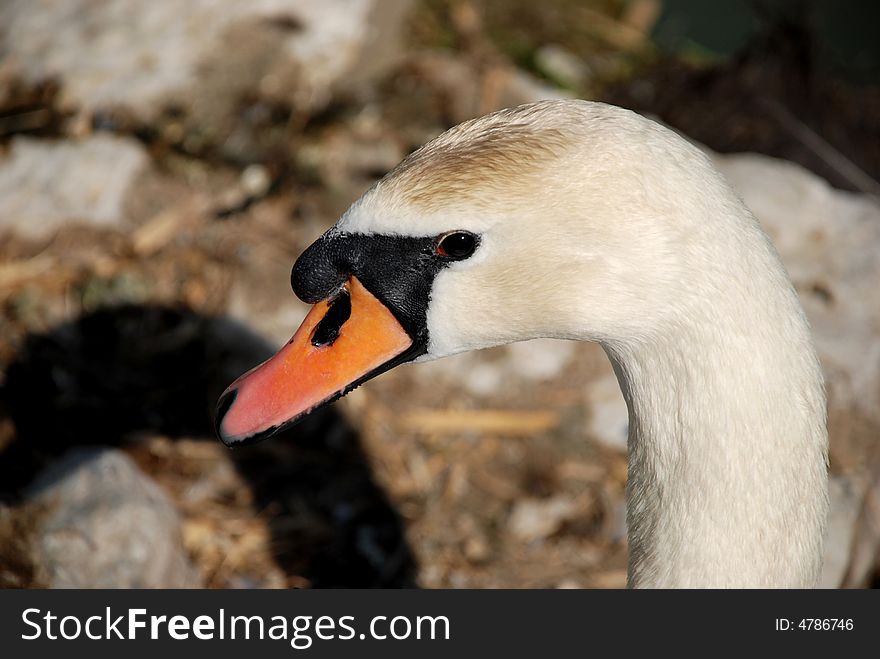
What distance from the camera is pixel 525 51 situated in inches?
209

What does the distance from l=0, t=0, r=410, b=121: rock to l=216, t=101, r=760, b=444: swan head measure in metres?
2.43

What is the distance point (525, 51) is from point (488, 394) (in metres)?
2.21

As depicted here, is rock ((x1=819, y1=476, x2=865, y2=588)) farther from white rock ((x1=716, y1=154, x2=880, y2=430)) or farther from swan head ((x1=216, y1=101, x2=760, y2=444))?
swan head ((x1=216, y1=101, x2=760, y2=444))

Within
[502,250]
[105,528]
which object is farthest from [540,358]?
[502,250]

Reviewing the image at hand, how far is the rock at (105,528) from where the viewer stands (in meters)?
2.75

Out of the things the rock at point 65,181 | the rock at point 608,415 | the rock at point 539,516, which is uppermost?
the rock at point 65,181

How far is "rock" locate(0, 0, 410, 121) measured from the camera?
4066 millimetres

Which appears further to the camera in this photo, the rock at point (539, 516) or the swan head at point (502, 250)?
the rock at point (539, 516)

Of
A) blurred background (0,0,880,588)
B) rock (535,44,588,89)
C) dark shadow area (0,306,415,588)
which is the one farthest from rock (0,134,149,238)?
rock (535,44,588,89)

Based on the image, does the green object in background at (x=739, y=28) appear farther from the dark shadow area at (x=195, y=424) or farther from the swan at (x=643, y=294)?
the swan at (x=643, y=294)

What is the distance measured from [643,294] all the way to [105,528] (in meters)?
1.69

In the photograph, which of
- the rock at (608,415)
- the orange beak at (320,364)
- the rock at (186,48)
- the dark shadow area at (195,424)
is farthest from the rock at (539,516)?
the rock at (186,48)

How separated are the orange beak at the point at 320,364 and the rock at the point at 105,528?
3.16ft

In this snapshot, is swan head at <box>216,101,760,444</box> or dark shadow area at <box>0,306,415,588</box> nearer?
swan head at <box>216,101,760,444</box>
